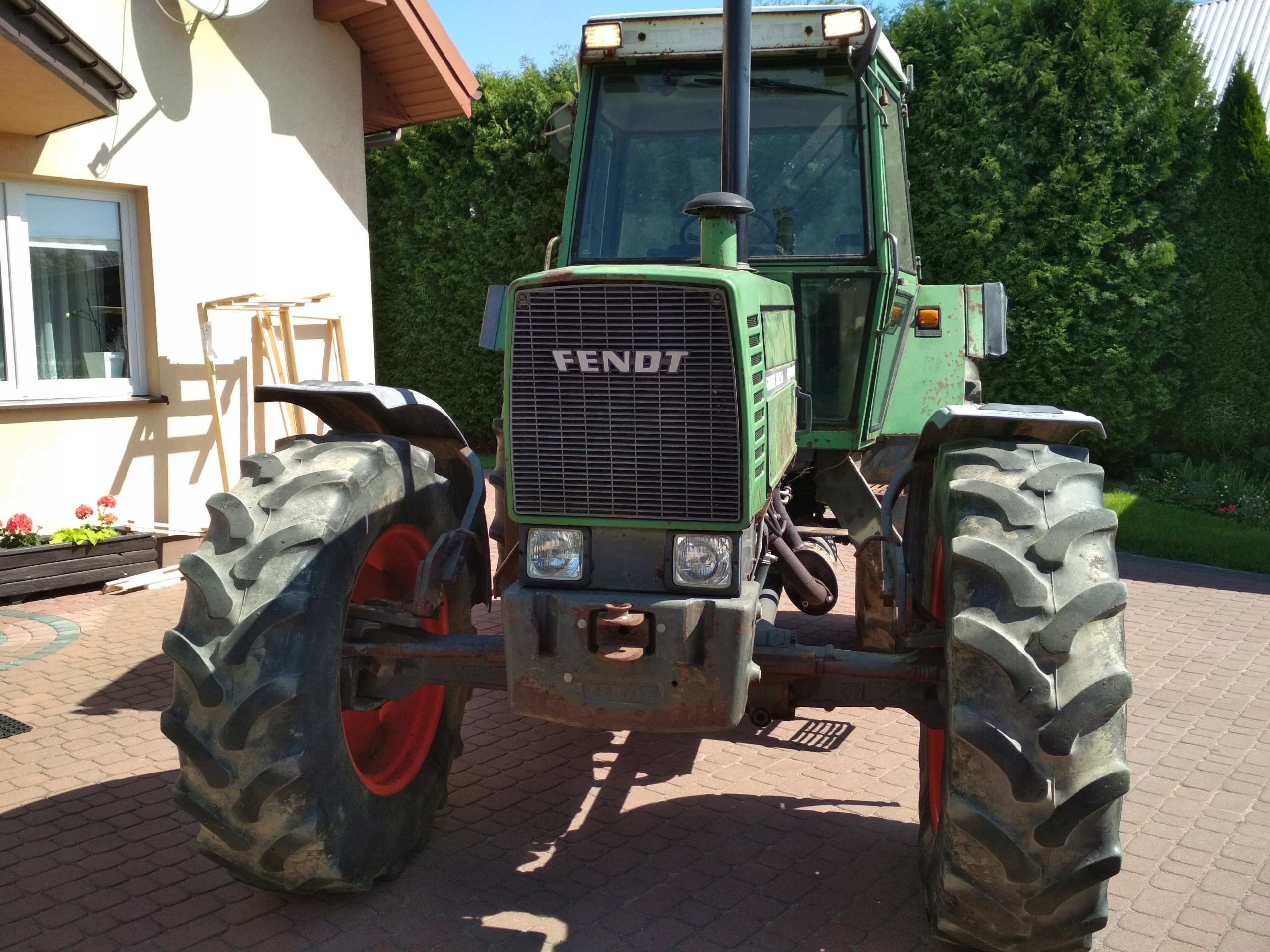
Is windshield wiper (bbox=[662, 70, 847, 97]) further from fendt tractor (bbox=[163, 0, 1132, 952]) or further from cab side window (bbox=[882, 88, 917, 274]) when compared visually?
fendt tractor (bbox=[163, 0, 1132, 952])

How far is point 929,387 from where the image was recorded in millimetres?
5715

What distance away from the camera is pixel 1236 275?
11.0 meters

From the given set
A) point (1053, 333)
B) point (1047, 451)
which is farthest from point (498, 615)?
point (1053, 333)

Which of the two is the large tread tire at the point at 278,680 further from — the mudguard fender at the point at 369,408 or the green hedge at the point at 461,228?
the green hedge at the point at 461,228

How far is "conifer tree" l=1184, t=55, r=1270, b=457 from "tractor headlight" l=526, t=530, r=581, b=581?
32.4 feet

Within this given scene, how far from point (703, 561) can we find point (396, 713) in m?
1.46

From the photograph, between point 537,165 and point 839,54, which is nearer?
point 839,54

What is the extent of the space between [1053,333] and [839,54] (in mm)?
7242

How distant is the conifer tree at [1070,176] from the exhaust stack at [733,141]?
7882mm

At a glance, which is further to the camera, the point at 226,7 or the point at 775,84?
the point at 226,7

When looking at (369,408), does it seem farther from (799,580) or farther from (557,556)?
(799,580)

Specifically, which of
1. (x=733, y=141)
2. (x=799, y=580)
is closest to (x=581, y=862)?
(x=799, y=580)

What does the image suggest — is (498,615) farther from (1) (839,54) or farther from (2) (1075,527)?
(2) (1075,527)

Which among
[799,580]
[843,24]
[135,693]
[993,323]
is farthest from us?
[993,323]
